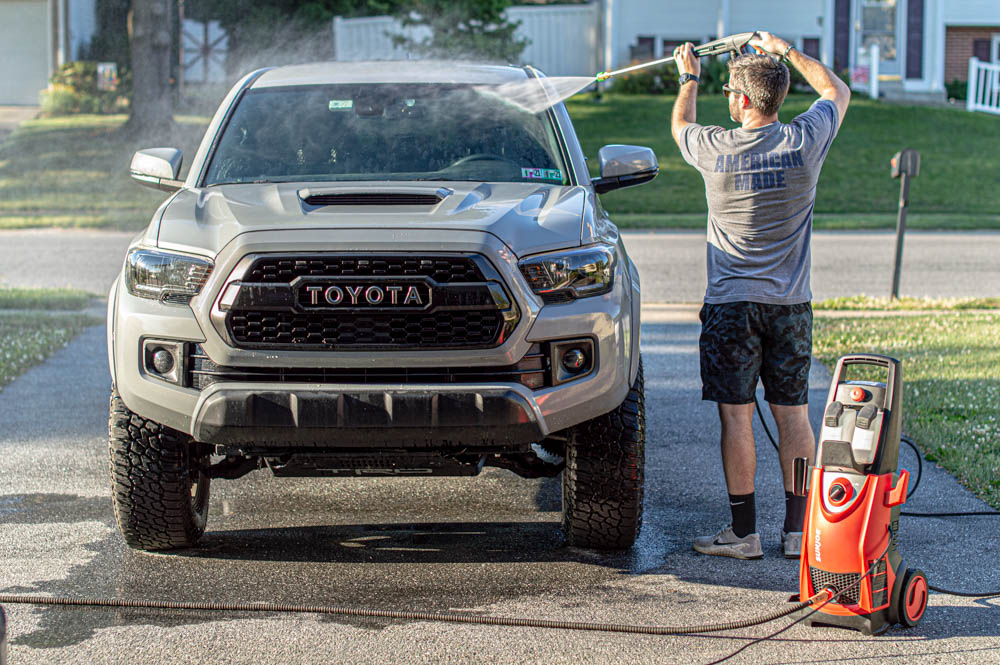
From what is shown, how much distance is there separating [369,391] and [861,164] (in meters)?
21.3

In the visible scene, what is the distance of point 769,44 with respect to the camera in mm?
4930

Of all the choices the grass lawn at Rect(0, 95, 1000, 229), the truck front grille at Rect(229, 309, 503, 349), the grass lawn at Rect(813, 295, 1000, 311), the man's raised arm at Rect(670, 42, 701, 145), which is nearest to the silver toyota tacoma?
the truck front grille at Rect(229, 309, 503, 349)

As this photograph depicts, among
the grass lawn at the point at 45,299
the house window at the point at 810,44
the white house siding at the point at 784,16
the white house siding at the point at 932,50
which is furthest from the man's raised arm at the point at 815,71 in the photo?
the white house siding at the point at 932,50

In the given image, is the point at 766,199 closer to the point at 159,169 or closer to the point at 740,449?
the point at 740,449

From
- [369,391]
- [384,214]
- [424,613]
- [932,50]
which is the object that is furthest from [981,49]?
[424,613]

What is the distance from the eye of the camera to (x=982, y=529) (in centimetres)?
505

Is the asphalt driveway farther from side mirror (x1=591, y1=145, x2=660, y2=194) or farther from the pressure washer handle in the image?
the pressure washer handle

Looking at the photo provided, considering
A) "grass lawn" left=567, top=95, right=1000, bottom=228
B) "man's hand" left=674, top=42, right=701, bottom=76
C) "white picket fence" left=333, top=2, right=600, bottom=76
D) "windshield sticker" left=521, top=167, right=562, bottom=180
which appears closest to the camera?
"man's hand" left=674, top=42, right=701, bottom=76

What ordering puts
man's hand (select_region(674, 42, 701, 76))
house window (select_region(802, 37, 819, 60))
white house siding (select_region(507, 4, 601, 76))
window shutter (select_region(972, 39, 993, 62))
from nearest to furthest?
man's hand (select_region(674, 42, 701, 76))
white house siding (select_region(507, 4, 601, 76))
house window (select_region(802, 37, 819, 60))
window shutter (select_region(972, 39, 993, 62))

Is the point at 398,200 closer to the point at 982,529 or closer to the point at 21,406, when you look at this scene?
the point at 982,529

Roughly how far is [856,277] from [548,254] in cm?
973

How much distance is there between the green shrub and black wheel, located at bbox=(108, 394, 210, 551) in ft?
93.5

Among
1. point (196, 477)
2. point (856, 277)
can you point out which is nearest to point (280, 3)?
point (856, 277)

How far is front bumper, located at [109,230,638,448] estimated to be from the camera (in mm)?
4105
